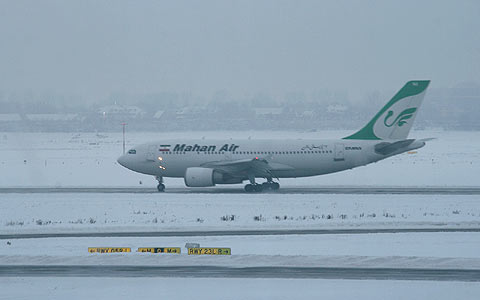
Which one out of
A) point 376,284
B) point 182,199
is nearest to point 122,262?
point 376,284

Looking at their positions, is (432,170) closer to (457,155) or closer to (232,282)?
(457,155)

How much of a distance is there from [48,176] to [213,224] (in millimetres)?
29602

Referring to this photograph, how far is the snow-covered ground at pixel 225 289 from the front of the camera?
1648 cm

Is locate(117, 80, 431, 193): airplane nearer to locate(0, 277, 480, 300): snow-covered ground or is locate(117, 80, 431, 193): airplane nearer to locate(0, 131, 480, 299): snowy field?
locate(0, 131, 480, 299): snowy field

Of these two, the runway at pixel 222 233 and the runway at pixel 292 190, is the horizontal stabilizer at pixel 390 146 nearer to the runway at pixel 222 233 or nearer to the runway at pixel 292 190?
the runway at pixel 292 190

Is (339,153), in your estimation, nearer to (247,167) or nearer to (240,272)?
(247,167)

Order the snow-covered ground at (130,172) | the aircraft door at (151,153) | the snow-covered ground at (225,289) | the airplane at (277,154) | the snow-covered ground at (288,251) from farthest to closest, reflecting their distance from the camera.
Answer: the snow-covered ground at (130,172) → the aircraft door at (151,153) → the airplane at (277,154) → the snow-covered ground at (288,251) → the snow-covered ground at (225,289)

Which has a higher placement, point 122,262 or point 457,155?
point 457,155

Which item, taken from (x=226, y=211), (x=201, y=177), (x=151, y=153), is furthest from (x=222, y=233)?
(x=151, y=153)

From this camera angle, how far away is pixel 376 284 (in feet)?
57.5

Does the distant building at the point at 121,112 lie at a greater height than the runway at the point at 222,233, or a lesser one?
greater

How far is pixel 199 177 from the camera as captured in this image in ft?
136

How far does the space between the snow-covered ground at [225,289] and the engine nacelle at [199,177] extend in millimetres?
22954

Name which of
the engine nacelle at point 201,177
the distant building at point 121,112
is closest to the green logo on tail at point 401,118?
the engine nacelle at point 201,177
